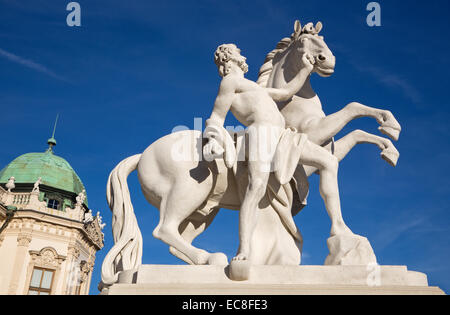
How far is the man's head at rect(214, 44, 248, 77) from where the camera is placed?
4.54 m

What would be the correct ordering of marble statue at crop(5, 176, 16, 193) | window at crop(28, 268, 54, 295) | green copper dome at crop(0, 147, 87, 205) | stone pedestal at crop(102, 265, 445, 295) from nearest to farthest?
1. stone pedestal at crop(102, 265, 445, 295)
2. window at crop(28, 268, 54, 295)
3. marble statue at crop(5, 176, 16, 193)
4. green copper dome at crop(0, 147, 87, 205)

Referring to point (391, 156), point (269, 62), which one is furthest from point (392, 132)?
point (269, 62)

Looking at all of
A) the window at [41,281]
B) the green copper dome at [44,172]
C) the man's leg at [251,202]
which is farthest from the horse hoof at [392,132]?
the green copper dome at [44,172]

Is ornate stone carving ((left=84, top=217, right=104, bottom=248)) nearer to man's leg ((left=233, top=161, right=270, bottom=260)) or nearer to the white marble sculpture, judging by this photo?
the white marble sculpture

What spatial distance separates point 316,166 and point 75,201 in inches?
948

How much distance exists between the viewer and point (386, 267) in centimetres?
347

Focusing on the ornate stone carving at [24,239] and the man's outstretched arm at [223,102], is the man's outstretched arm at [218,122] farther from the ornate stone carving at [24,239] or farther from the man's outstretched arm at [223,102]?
the ornate stone carving at [24,239]

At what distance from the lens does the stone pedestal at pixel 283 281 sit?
3334mm

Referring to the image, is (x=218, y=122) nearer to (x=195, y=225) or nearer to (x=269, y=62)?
(x=195, y=225)

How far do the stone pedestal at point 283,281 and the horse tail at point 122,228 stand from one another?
541 millimetres

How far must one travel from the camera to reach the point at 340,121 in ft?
14.8

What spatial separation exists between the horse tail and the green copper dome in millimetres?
22544

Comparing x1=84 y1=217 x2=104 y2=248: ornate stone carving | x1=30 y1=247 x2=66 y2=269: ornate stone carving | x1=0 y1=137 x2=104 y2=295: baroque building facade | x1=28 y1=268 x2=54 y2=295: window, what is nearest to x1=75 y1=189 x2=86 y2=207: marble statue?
x1=0 y1=137 x2=104 y2=295: baroque building facade

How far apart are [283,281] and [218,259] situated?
0.56 meters
